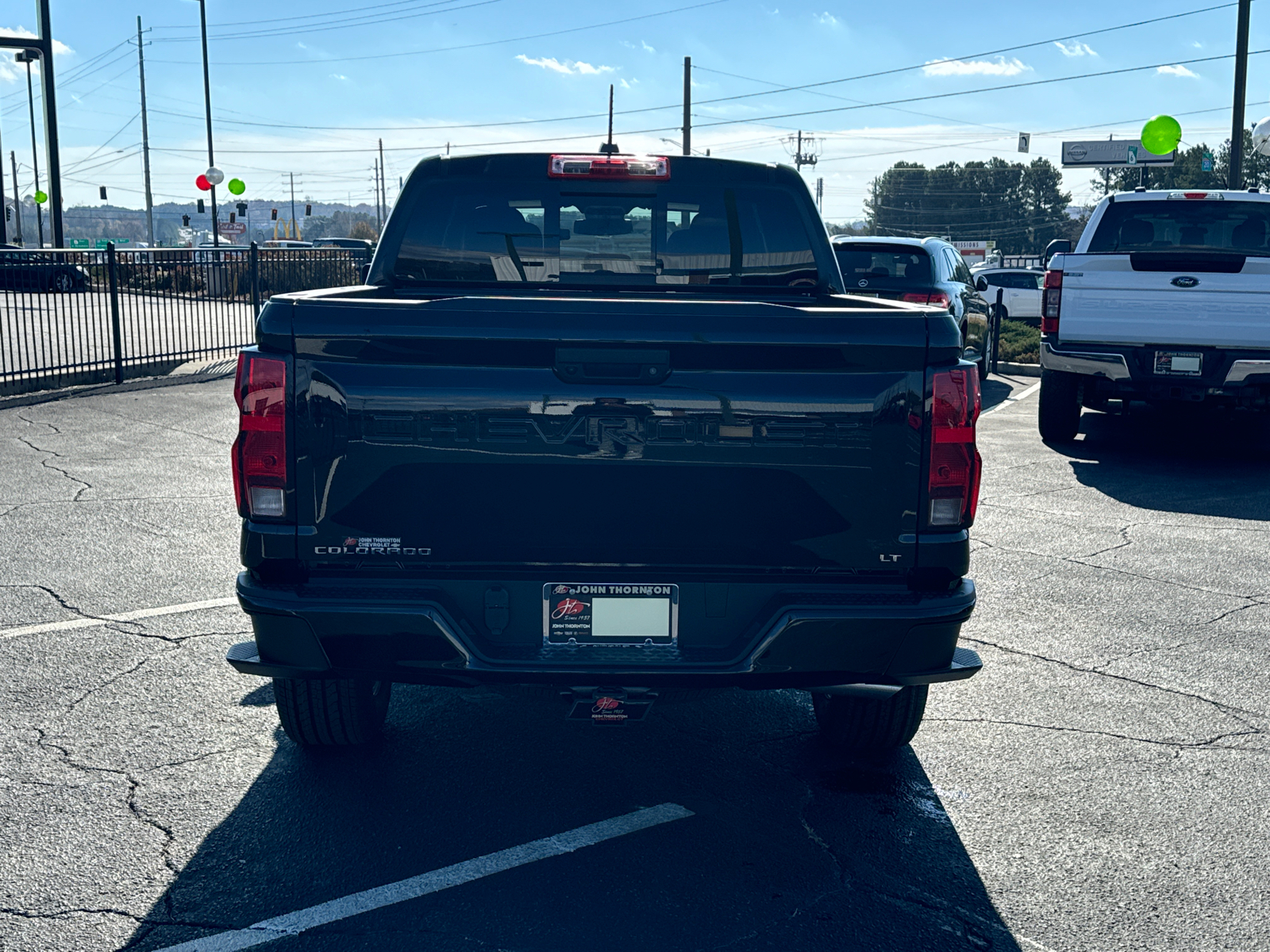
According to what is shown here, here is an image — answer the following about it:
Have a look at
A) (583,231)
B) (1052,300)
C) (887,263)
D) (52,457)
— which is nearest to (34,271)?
(52,457)

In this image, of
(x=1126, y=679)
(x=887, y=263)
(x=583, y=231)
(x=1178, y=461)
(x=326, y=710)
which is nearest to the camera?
(x=326, y=710)

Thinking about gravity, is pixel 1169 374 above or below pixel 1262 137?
below

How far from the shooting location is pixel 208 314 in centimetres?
1862

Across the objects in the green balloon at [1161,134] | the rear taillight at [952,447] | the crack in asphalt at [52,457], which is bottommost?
the crack in asphalt at [52,457]

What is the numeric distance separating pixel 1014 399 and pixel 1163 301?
5468 millimetres

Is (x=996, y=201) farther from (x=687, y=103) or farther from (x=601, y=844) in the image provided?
(x=601, y=844)

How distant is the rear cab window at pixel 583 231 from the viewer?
4.75 metres

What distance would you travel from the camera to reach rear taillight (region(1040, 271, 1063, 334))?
10805mm

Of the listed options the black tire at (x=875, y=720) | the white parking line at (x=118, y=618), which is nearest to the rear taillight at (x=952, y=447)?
the black tire at (x=875, y=720)

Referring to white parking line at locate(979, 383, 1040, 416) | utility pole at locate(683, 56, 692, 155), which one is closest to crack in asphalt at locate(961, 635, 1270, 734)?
white parking line at locate(979, 383, 1040, 416)

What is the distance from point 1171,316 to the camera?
10289 millimetres

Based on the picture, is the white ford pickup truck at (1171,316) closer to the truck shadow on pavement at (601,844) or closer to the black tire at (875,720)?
the truck shadow on pavement at (601,844)

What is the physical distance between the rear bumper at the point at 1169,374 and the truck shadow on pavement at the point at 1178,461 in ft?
2.12

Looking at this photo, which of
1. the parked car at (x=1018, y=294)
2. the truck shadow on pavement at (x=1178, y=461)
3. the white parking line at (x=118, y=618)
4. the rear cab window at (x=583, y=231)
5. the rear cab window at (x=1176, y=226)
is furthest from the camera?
the parked car at (x=1018, y=294)
